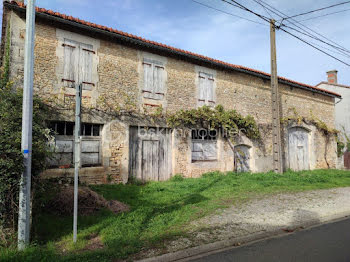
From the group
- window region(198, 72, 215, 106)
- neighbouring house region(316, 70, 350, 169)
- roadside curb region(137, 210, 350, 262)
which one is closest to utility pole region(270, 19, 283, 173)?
window region(198, 72, 215, 106)

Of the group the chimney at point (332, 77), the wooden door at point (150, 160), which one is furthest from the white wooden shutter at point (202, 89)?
the chimney at point (332, 77)

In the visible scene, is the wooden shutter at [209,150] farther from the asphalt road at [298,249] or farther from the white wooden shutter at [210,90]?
the asphalt road at [298,249]

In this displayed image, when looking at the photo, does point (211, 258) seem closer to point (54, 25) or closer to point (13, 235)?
point (13, 235)

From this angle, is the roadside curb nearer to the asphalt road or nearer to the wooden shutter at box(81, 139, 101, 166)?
the asphalt road

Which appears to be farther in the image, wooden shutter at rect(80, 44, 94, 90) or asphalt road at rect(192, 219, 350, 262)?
wooden shutter at rect(80, 44, 94, 90)

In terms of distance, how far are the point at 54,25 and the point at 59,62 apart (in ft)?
4.02

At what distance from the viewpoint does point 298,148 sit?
1542 centimetres

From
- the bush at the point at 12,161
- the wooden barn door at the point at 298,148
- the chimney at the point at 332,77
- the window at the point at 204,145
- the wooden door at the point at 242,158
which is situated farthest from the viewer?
the chimney at the point at 332,77

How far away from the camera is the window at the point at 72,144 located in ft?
26.4

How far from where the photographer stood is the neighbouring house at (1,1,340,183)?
8.00m

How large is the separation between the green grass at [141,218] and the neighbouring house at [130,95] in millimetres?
1233

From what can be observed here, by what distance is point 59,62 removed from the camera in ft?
26.8

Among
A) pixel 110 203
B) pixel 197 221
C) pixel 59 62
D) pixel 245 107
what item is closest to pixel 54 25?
pixel 59 62

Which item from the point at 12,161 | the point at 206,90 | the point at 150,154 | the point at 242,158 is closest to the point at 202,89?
the point at 206,90
